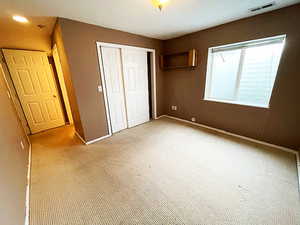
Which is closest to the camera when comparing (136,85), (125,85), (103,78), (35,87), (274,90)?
(274,90)

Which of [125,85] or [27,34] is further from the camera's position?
[125,85]

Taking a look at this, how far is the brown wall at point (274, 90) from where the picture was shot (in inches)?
76.6

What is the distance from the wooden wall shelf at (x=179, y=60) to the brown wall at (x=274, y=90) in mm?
132

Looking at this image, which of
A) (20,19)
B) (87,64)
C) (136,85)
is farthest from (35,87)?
(136,85)

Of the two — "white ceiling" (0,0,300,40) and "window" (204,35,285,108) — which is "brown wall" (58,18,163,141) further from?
"window" (204,35,285,108)

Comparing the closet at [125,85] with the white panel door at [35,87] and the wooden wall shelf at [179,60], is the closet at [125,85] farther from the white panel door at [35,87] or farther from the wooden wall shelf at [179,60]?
the white panel door at [35,87]

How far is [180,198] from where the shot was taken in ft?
4.70

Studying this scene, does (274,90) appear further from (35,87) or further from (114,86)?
(35,87)

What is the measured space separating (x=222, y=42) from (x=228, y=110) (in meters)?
1.43

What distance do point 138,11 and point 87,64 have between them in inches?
51.2

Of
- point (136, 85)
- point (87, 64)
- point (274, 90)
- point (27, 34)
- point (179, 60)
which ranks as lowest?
point (274, 90)

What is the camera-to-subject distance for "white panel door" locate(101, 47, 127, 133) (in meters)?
2.73

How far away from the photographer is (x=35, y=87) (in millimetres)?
3271

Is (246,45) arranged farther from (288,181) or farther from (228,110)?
(288,181)
